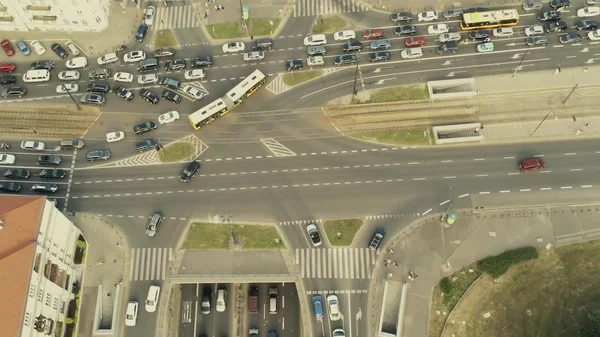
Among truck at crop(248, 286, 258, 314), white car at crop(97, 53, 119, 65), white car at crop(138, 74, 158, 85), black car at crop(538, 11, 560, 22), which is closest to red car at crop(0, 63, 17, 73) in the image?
white car at crop(97, 53, 119, 65)

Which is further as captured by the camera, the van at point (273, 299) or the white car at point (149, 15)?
the white car at point (149, 15)

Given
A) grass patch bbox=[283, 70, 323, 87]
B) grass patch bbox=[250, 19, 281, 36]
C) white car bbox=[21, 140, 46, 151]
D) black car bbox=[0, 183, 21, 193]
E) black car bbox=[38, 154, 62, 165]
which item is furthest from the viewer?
grass patch bbox=[250, 19, 281, 36]

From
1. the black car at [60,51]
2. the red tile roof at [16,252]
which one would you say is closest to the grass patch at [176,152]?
the red tile roof at [16,252]

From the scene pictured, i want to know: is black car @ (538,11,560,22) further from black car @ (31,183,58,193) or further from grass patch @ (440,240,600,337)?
black car @ (31,183,58,193)

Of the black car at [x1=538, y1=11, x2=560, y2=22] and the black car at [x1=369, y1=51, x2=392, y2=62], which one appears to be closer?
the black car at [x1=369, y1=51, x2=392, y2=62]

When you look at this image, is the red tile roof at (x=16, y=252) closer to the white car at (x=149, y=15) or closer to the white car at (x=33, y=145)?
the white car at (x=33, y=145)

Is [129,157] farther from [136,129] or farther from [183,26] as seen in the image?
[183,26]

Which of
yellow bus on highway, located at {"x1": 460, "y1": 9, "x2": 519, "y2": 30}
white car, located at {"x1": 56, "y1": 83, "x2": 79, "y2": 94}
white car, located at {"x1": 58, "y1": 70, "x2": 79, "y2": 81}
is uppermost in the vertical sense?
yellow bus on highway, located at {"x1": 460, "y1": 9, "x2": 519, "y2": 30}
